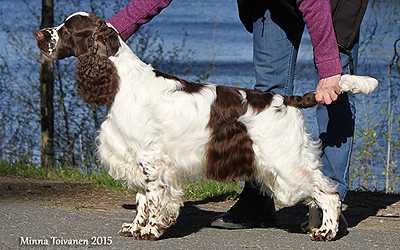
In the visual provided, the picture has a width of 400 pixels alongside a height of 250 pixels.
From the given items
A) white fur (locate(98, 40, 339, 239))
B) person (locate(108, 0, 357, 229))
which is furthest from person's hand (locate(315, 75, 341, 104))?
person (locate(108, 0, 357, 229))

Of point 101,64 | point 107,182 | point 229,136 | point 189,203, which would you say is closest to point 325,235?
point 229,136

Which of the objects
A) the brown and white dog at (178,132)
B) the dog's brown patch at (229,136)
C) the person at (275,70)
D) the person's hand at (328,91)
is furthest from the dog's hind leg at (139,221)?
the person's hand at (328,91)

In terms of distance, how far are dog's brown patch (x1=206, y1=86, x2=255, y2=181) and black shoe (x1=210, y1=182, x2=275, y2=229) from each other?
2.16 feet

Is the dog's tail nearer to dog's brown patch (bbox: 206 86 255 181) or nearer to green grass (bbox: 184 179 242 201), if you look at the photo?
dog's brown patch (bbox: 206 86 255 181)

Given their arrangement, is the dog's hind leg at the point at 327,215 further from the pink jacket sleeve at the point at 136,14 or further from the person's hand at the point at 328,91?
the pink jacket sleeve at the point at 136,14

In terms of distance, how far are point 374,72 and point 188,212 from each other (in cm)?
563

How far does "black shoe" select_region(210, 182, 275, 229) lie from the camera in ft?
25.8

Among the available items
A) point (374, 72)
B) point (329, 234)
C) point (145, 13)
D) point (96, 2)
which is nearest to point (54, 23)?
point (96, 2)

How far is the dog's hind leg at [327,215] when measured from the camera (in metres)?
7.38

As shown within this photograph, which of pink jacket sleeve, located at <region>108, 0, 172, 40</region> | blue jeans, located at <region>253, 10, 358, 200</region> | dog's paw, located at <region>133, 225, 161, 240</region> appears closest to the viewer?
dog's paw, located at <region>133, 225, 161, 240</region>

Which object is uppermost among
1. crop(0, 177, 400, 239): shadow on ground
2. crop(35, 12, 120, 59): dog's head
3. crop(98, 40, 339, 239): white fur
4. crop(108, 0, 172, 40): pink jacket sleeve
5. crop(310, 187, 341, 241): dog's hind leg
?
crop(108, 0, 172, 40): pink jacket sleeve

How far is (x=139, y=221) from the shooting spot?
292 inches

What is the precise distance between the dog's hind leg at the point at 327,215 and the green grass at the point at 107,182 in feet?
3.29

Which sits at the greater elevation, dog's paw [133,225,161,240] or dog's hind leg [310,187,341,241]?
dog's hind leg [310,187,341,241]
